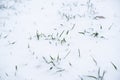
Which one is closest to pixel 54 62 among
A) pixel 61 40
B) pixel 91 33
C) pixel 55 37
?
pixel 61 40

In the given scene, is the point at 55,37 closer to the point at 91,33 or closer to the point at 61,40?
the point at 61,40

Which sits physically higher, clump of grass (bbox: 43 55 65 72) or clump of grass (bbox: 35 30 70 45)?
clump of grass (bbox: 35 30 70 45)

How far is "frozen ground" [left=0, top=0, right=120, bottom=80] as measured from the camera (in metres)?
2.51

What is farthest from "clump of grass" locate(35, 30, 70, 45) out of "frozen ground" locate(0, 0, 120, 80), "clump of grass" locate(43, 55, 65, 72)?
"clump of grass" locate(43, 55, 65, 72)

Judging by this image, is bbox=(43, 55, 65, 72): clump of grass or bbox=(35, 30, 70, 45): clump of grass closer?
bbox=(43, 55, 65, 72): clump of grass

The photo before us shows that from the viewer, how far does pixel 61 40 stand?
124 inches

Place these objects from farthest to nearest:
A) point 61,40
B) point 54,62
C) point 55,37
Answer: point 55,37, point 61,40, point 54,62

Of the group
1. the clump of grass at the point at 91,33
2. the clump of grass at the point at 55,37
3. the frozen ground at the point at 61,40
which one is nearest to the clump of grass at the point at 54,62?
the frozen ground at the point at 61,40

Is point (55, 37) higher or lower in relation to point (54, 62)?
higher

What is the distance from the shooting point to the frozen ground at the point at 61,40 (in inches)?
99.0

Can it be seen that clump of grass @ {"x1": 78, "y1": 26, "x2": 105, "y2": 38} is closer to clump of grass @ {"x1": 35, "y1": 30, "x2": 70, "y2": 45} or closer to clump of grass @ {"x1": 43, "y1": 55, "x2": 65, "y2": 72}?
clump of grass @ {"x1": 35, "y1": 30, "x2": 70, "y2": 45}

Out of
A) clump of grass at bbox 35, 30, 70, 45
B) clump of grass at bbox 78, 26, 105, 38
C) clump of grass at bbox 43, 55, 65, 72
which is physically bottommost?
clump of grass at bbox 43, 55, 65, 72

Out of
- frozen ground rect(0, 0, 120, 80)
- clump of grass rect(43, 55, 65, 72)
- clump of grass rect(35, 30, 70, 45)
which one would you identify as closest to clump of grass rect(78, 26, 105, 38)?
frozen ground rect(0, 0, 120, 80)

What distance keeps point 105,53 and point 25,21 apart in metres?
1.99
